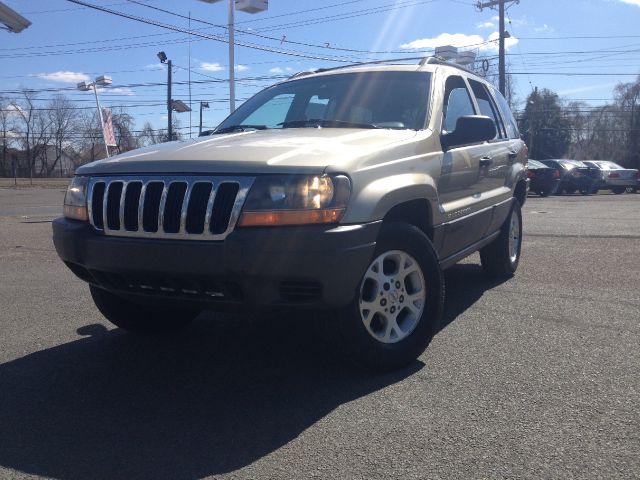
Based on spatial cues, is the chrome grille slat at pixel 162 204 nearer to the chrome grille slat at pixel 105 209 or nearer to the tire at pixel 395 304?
the chrome grille slat at pixel 105 209

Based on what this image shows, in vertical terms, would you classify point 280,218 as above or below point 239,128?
below

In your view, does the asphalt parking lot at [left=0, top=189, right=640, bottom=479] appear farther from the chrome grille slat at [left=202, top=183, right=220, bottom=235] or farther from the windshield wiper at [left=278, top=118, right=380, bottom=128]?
the windshield wiper at [left=278, top=118, right=380, bottom=128]

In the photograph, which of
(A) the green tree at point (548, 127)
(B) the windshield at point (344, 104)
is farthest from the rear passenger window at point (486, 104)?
(A) the green tree at point (548, 127)

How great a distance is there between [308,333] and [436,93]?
2.00 metres

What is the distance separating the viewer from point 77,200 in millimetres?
3838

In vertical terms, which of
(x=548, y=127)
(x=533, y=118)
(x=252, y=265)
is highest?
(x=533, y=118)

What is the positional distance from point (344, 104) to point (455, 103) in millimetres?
955

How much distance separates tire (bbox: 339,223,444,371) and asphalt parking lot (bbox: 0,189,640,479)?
0.15 m

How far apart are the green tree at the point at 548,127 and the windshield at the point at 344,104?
5786 centimetres

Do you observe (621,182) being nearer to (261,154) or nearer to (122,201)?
(261,154)

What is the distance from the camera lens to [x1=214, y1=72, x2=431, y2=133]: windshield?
4562mm

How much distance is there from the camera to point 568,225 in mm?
11461

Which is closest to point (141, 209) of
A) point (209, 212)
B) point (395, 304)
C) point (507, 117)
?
point (209, 212)

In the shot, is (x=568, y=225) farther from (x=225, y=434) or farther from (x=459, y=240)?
(x=225, y=434)
